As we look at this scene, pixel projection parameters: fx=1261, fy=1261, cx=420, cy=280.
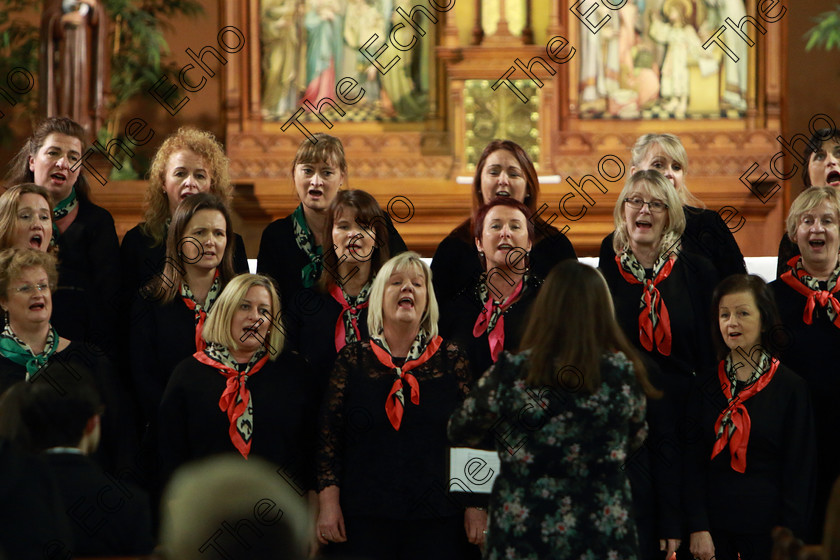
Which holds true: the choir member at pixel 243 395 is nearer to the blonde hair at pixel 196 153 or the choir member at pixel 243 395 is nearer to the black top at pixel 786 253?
the blonde hair at pixel 196 153

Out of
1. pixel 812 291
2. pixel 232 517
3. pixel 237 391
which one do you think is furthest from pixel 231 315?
pixel 232 517

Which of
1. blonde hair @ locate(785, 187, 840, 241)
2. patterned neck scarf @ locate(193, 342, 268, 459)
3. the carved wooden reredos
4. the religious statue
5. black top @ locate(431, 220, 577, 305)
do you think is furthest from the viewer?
the carved wooden reredos

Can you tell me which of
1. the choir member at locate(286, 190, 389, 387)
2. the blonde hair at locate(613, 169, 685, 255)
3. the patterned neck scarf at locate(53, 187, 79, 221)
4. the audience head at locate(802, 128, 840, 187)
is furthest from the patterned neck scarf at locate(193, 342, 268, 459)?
the audience head at locate(802, 128, 840, 187)

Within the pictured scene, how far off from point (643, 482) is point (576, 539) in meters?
0.91

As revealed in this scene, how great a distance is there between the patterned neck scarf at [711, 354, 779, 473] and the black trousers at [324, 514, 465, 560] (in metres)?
0.96

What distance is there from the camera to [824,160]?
17.5ft

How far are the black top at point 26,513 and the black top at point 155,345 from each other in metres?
1.48

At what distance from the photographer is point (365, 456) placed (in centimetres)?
425

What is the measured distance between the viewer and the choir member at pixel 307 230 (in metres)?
4.99

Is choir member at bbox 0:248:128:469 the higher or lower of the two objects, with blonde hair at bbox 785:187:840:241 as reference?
lower


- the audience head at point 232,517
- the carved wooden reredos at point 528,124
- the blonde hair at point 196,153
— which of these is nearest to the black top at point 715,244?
the blonde hair at point 196,153

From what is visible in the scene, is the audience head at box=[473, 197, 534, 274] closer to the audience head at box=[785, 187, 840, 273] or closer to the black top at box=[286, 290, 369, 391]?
the black top at box=[286, 290, 369, 391]

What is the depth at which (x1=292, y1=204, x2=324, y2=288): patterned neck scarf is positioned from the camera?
4.95 m

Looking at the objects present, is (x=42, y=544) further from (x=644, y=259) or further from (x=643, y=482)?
(x=644, y=259)
